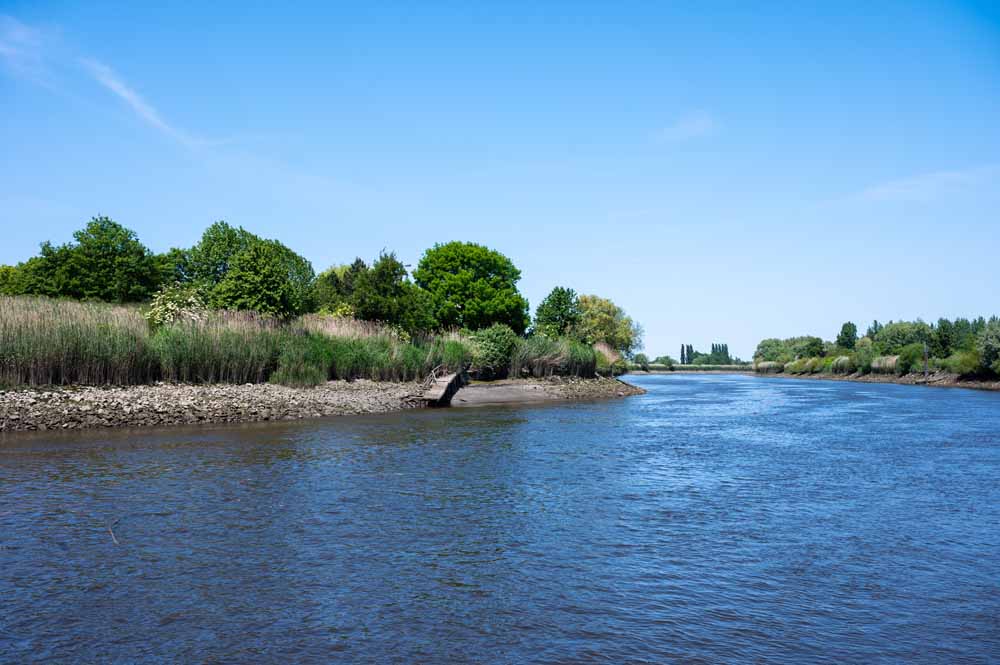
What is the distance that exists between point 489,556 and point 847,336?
136097mm

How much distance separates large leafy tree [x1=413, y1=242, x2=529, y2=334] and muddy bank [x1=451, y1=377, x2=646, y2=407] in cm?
1391

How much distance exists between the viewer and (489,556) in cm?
904

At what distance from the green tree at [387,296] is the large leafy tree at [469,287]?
1784 centimetres

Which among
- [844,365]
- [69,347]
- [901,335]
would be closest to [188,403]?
[69,347]

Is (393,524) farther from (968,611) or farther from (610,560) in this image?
(968,611)

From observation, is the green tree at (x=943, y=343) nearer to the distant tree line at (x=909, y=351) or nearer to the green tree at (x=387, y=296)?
the distant tree line at (x=909, y=351)

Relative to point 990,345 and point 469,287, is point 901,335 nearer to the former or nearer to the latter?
point 990,345

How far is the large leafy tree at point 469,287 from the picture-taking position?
62750mm

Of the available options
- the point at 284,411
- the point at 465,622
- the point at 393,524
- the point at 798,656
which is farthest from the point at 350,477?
the point at 284,411

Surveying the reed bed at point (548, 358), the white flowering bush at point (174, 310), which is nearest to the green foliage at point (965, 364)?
the reed bed at point (548, 358)

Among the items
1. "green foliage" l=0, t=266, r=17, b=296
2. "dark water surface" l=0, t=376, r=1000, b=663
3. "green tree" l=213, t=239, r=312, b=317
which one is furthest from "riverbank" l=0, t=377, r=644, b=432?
"green foliage" l=0, t=266, r=17, b=296

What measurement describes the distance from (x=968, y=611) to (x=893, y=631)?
4.27 feet

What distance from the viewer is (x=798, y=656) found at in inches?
239

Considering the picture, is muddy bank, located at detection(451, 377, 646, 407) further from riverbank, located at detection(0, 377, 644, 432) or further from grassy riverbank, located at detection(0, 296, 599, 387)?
riverbank, located at detection(0, 377, 644, 432)
